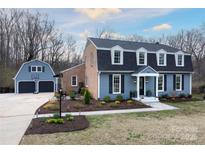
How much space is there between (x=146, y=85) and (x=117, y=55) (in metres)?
4.24

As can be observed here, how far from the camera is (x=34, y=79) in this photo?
88.9ft

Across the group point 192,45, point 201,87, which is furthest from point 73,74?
point 192,45

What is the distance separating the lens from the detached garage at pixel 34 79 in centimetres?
2678

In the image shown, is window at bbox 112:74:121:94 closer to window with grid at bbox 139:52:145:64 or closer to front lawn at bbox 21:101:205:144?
window with grid at bbox 139:52:145:64

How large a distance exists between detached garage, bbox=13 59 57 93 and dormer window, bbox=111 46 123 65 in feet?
41.4

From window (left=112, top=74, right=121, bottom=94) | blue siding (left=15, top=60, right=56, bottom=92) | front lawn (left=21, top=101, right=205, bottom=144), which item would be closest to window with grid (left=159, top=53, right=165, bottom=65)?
window (left=112, top=74, right=121, bottom=94)

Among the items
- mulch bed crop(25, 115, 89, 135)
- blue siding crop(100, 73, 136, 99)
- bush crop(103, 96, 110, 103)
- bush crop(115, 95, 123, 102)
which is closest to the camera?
mulch bed crop(25, 115, 89, 135)

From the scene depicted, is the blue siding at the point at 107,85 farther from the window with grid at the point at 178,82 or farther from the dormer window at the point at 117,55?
the window with grid at the point at 178,82

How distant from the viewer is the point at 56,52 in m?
37.4

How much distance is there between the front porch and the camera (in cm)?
1822

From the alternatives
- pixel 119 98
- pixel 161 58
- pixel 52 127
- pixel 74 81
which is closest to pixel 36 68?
pixel 74 81

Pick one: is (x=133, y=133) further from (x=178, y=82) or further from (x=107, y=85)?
(x=178, y=82)
